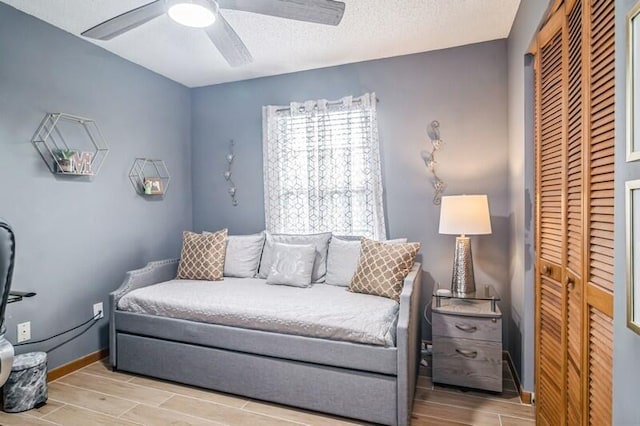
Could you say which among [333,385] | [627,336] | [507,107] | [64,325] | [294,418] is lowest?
[294,418]

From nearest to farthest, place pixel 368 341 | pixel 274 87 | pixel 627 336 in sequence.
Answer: pixel 627 336 → pixel 368 341 → pixel 274 87

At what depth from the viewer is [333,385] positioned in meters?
2.03

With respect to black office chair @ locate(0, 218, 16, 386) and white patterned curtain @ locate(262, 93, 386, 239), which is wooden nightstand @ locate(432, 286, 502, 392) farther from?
black office chair @ locate(0, 218, 16, 386)

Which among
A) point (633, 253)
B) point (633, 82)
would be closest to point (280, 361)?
point (633, 253)

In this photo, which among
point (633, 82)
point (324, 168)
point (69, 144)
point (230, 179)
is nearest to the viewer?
point (633, 82)

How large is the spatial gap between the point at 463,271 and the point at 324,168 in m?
1.50

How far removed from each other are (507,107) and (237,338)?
8.81ft

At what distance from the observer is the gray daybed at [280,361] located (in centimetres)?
192

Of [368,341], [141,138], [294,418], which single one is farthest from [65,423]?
[141,138]

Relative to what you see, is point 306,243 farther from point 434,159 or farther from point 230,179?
point 434,159

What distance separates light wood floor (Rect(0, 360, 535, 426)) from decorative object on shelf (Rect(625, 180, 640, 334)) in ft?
4.85

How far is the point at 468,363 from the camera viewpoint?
7.43ft

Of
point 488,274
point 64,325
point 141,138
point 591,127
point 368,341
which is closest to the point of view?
point 591,127

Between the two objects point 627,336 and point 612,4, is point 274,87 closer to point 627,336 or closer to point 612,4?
point 612,4
